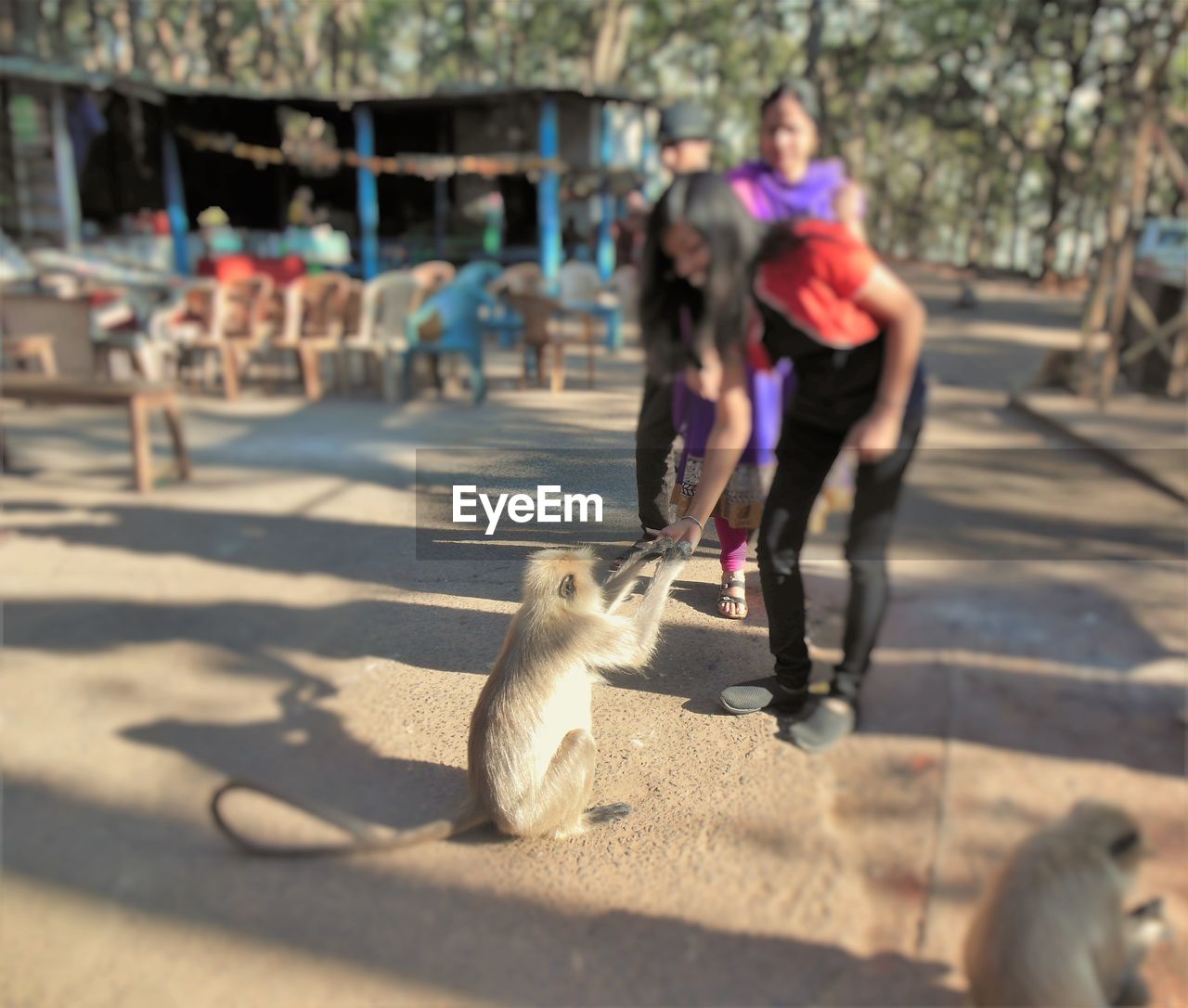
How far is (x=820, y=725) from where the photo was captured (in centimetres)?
84

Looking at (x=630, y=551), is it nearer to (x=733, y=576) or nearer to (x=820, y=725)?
(x=733, y=576)

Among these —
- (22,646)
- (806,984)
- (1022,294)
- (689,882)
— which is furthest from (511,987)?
(1022,294)

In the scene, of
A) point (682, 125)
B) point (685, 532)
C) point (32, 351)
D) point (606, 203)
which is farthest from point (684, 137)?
point (606, 203)

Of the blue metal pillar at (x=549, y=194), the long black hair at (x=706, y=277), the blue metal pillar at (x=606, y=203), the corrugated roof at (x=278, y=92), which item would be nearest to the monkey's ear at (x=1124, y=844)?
the long black hair at (x=706, y=277)

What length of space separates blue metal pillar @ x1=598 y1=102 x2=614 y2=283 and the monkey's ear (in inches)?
477

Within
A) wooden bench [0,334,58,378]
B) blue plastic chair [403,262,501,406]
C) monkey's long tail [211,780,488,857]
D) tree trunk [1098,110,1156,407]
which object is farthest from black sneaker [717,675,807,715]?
tree trunk [1098,110,1156,407]

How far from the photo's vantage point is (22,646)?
4496mm

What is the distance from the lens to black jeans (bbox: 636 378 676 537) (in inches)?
30.3

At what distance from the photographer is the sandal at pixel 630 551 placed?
79cm

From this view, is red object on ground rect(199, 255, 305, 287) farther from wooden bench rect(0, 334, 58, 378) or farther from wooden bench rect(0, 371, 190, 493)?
wooden bench rect(0, 371, 190, 493)

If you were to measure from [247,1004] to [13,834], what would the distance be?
1.54 m

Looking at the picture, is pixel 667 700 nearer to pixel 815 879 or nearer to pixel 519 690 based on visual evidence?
pixel 519 690

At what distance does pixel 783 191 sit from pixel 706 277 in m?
0.30

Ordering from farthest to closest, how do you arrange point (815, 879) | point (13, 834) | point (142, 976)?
point (13, 834) → point (142, 976) → point (815, 879)
